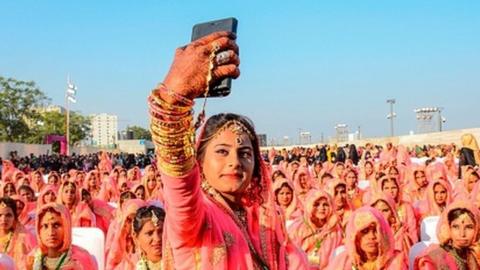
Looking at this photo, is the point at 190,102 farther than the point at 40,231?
No

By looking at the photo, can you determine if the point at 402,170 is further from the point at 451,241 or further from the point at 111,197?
the point at 451,241

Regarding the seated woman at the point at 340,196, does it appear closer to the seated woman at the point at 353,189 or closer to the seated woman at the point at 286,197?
the seated woman at the point at 286,197

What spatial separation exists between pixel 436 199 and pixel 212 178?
18.4ft

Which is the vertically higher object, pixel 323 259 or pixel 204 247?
pixel 204 247

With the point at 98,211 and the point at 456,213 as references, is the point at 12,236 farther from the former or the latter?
the point at 456,213

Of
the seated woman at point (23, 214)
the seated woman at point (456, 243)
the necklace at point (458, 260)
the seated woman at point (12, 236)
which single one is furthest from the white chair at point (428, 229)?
the seated woman at point (23, 214)

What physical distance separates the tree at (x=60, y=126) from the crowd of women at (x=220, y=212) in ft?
152

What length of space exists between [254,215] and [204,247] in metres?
0.39

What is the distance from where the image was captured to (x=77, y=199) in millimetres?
7375

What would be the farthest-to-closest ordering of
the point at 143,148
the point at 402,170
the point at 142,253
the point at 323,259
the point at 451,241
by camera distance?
the point at 143,148, the point at 402,170, the point at 323,259, the point at 451,241, the point at 142,253

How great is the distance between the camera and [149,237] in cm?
371

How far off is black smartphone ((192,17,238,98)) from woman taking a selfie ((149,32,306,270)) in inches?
0.8

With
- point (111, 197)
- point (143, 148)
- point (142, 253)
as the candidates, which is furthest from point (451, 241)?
point (143, 148)

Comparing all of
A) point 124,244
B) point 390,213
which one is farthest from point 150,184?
point 124,244
